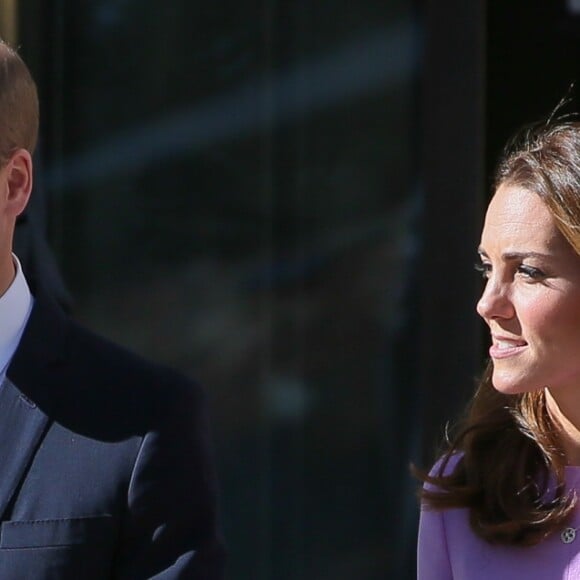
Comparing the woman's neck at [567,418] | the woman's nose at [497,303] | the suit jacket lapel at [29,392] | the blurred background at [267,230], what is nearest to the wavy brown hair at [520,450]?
the woman's neck at [567,418]

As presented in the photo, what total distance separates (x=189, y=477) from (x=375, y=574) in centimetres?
310

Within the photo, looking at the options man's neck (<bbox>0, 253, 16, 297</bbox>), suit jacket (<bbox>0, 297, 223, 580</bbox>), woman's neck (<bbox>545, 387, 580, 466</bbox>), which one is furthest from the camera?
woman's neck (<bbox>545, 387, 580, 466</bbox>)

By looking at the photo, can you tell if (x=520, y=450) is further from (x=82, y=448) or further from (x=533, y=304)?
(x=82, y=448)

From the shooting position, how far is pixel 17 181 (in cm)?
252

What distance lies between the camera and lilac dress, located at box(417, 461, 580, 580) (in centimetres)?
261

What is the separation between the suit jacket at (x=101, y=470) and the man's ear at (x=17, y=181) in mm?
204

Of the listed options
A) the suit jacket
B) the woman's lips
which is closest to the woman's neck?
the woman's lips

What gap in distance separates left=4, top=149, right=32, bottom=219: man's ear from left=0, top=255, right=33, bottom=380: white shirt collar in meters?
0.13

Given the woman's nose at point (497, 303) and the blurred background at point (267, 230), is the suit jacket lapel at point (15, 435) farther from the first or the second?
the blurred background at point (267, 230)

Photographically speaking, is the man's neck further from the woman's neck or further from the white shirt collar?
the woman's neck

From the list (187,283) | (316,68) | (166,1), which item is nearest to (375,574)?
(187,283)

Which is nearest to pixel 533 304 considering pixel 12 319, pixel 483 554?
pixel 483 554

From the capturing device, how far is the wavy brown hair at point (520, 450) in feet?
8.57

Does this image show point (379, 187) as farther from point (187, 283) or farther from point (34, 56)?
point (34, 56)
